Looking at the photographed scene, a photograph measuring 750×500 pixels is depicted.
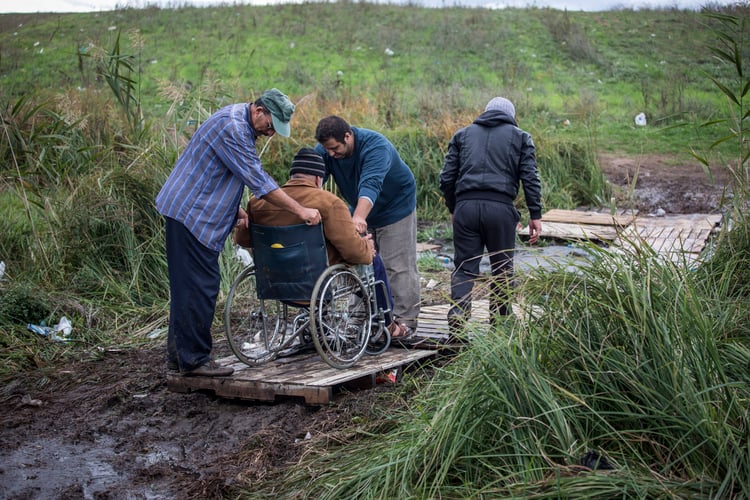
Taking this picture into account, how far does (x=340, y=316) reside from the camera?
14.9 feet

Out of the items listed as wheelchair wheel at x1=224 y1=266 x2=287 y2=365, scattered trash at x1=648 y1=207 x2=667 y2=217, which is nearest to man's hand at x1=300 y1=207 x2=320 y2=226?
wheelchair wheel at x1=224 y1=266 x2=287 y2=365

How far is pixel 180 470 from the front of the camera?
369 cm

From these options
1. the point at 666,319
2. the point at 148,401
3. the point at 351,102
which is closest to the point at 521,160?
the point at 666,319

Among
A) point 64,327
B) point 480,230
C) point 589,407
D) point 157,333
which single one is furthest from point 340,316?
point 64,327

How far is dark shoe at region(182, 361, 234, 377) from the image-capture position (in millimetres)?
4504

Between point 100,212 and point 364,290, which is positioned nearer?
point 364,290

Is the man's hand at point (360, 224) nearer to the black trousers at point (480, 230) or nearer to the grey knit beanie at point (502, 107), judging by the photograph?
the black trousers at point (480, 230)

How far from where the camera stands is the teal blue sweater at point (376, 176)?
4.96 metres

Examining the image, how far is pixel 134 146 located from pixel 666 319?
17.4 feet

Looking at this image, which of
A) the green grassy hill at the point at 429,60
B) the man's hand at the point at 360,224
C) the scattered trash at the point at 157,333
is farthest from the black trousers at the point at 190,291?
the green grassy hill at the point at 429,60

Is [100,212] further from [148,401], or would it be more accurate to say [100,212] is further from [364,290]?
[364,290]

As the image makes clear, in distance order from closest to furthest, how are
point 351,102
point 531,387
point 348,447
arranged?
point 531,387 < point 348,447 < point 351,102

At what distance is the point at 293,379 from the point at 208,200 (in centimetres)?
A: 117

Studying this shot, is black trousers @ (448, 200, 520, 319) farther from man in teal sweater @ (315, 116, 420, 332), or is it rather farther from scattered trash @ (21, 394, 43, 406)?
scattered trash @ (21, 394, 43, 406)
